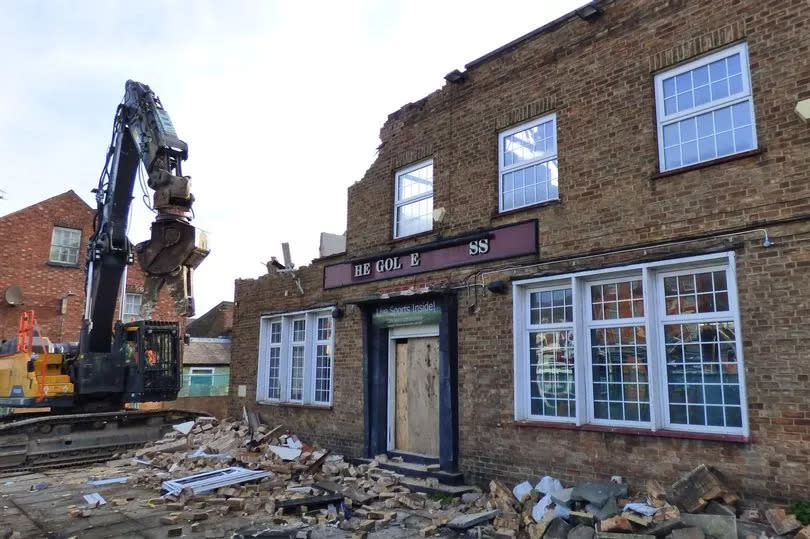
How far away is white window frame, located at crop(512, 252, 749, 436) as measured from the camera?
6.41 m

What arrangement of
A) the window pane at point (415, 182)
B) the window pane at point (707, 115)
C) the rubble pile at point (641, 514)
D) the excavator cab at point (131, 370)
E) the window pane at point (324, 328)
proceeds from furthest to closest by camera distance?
the window pane at point (324, 328) < the excavator cab at point (131, 370) < the window pane at point (415, 182) < the window pane at point (707, 115) < the rubble pile at point (641, 514)

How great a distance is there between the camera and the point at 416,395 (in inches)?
392

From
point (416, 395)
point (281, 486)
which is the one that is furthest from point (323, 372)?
point (281, 486)

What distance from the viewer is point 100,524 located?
7.02m

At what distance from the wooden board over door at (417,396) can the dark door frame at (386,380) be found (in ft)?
0.92

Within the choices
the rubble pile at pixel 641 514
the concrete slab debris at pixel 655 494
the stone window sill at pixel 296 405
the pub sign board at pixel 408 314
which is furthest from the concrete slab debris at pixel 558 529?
the stone window sill at pixel 296 405

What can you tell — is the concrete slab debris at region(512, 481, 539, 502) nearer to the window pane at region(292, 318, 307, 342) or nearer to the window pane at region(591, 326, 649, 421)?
the window pane at region(591, 326, 649, 421)

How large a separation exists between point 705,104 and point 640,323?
2746mm

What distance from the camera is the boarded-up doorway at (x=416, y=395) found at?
9602 mm

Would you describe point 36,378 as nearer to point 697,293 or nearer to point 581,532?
point 581,532

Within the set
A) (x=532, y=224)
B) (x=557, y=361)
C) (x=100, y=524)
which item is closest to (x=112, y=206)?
(x=100, y=524)

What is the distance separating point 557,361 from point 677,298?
1.81 m

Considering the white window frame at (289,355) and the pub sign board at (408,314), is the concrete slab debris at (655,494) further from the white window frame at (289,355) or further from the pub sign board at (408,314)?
the white window frame at (289,355)

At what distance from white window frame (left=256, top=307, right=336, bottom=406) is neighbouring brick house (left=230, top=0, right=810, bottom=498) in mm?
698
